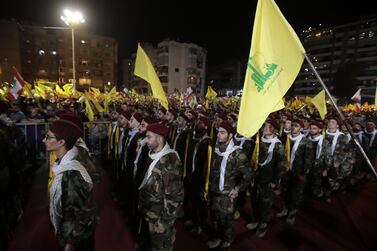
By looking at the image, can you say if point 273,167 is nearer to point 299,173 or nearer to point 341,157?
point 299,173

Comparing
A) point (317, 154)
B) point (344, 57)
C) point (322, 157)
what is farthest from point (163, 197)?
point (344, 57)

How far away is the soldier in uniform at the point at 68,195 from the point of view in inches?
96.0

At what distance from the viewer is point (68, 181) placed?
2.43m

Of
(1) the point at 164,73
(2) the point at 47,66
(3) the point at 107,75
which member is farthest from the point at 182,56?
(2) the point at 47,66

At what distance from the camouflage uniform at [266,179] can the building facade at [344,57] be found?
6456cm

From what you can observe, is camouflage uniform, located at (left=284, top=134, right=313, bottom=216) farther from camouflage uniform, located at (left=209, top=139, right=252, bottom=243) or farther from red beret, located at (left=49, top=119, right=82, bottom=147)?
red beret, located at (left=49, top=119, right=82, bottom=147)

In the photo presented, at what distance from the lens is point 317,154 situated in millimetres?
6113

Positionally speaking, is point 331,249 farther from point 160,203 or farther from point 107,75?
point 107,75

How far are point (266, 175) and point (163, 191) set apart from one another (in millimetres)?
2646

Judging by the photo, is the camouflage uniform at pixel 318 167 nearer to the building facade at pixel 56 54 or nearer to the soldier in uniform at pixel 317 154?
the soldier in uniform at pixel 317 154

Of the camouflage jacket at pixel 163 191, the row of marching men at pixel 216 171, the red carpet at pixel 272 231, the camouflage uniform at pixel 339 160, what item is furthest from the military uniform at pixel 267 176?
the camouflage jacket at pixel 163 191

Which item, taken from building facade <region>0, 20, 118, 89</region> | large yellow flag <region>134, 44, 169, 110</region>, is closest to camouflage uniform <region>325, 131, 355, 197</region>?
large yellow flag <region>134, 44, 169, 110</region>

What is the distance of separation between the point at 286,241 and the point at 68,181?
4160 mm

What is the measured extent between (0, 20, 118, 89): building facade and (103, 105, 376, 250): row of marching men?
2688 inches
